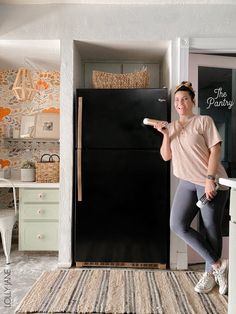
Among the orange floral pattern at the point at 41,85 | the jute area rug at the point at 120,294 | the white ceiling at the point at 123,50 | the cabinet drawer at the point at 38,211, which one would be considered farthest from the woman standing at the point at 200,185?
the orange floral pattern at the point at 41,85

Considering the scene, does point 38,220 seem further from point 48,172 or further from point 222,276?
point 222,276

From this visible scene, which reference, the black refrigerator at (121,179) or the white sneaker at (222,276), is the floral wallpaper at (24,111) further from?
the white sneaker at (222,276)

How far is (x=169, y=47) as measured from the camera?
278 centimetres

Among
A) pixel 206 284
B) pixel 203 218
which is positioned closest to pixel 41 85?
pixel 203 218

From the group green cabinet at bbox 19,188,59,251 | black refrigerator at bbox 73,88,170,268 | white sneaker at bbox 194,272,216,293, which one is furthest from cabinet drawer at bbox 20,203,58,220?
white sneaker at bbox 194,272,216,293

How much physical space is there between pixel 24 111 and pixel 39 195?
1.13 meters

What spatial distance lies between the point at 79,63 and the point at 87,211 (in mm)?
1470

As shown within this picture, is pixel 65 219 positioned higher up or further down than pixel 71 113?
further down

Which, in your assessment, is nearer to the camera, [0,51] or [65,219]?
[65,219]

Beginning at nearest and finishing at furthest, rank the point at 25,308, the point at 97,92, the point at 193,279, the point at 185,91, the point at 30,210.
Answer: the point at 25,308 < the point at 185,91 < the point at 193,279 < the point at 97,92 < the point at 30,210

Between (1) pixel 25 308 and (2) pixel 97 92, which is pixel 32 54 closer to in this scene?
(2) pixel 97 92

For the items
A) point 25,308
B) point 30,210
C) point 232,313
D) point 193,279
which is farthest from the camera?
point 30,210

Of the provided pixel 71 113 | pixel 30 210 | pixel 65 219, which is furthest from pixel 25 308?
pixel 71 113

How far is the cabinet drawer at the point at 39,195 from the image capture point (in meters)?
2.95
